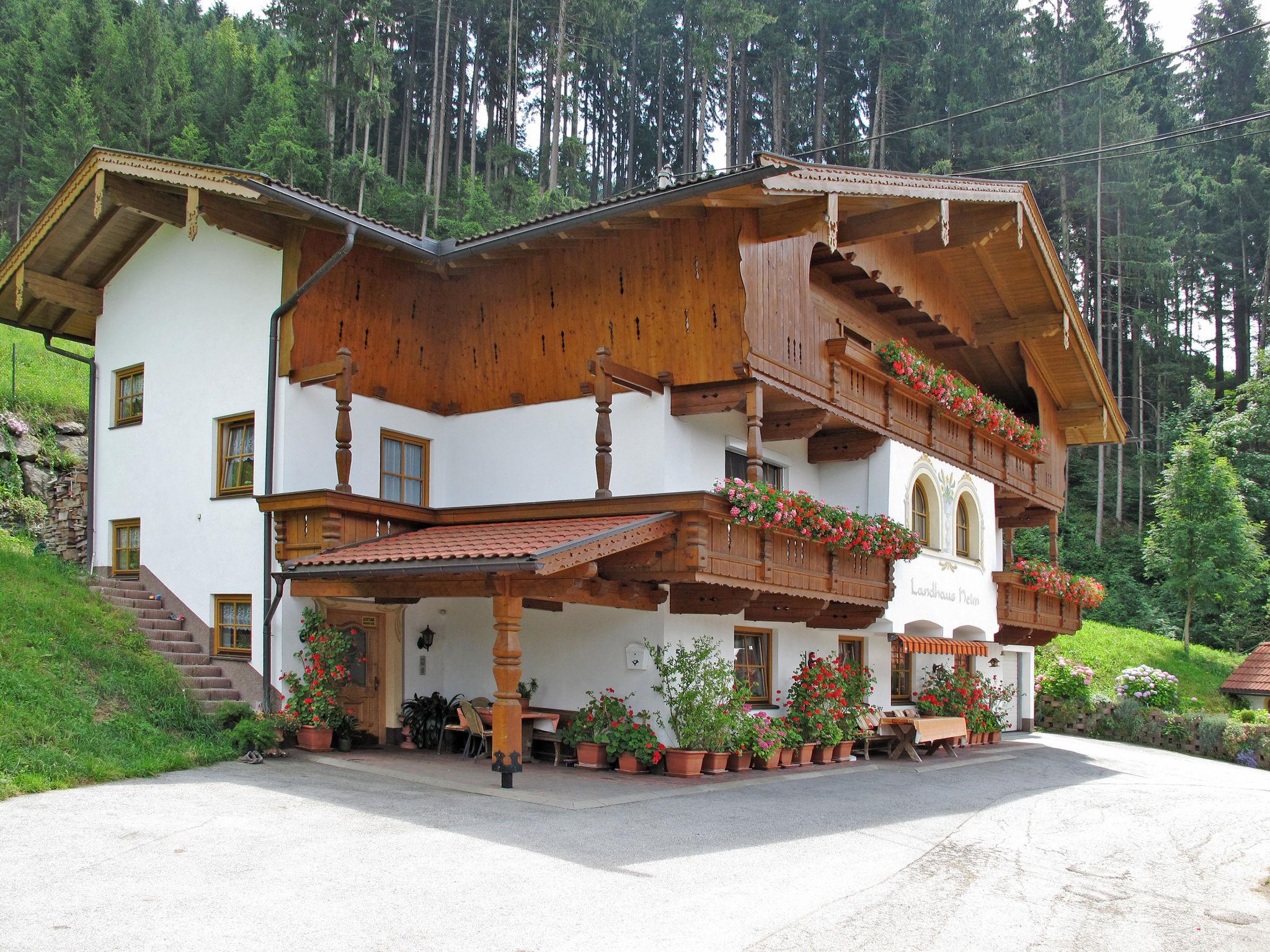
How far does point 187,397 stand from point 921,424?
11.0 meters

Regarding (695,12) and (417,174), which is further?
(695,12)

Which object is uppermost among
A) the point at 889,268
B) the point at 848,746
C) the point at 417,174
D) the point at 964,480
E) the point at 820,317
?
the point at 417,174

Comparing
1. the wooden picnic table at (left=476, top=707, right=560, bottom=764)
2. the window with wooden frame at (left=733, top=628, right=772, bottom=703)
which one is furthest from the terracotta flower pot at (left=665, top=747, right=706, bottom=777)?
the window with wooden frame at (left=733, top=628, right=772, bottom=703)

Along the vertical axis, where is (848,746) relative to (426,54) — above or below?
below

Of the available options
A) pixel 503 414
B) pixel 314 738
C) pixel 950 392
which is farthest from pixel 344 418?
pixel 950 392

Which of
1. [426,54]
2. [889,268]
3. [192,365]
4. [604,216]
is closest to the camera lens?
[604,216]

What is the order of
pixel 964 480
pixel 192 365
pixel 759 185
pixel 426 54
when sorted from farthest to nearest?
pixel 426 54 → pixel 964 480 → pixel 192 365 → pixel 759 185

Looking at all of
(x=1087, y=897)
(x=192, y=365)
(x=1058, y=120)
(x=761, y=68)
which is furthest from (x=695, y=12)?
(x=1087, y=897)

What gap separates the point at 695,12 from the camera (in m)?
48.7

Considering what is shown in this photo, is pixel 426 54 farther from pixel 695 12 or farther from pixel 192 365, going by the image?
pixel 192 365

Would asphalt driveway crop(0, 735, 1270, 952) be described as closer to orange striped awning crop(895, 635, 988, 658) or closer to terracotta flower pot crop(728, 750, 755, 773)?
terracotta flower pot crop(728, 750, 755, 773)

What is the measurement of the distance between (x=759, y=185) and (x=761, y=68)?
39.1 m

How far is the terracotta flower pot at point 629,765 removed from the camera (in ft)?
45.3

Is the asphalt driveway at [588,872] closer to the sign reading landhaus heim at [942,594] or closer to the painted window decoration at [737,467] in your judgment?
the painted window decoration at [737,467]
